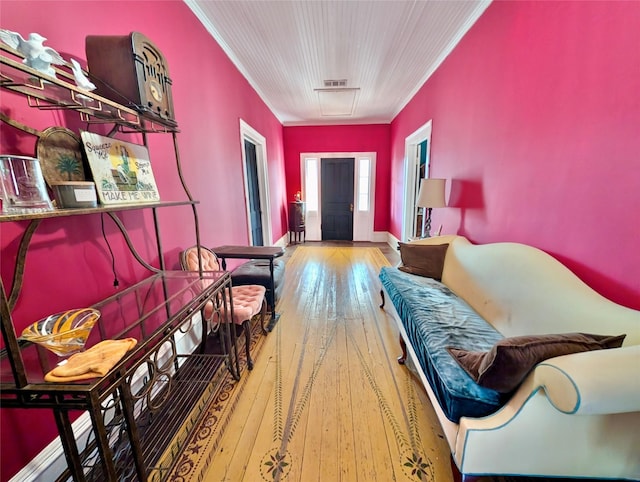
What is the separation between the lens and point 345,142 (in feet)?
19.7

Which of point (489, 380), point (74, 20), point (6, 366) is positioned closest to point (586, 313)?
point (489, 380)

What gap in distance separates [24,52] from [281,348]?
7.13 ft

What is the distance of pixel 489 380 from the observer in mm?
976

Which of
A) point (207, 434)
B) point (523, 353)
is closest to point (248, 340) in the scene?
point (207, 434)

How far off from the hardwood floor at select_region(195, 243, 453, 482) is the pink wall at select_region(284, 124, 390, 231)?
4.20 m

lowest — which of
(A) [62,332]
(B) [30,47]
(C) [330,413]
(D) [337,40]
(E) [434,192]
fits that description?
(C) [330,413]

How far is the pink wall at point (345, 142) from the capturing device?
5957 mm

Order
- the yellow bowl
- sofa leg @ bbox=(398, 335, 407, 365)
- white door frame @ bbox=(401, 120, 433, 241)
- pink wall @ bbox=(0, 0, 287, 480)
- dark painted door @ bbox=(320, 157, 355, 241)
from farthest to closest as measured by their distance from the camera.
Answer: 1. dark painted door @ bbox=(320, 157, 355, 241)
2. white door frame @ bbox=(401, 120, 433, 241)
3. sofa leg @ bbox=(398, 335, 407, 365)
4. pink wall @ bbox=(0, 0, 287, 480)
5. the yellow bowl

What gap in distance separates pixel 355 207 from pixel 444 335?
5.01 meters

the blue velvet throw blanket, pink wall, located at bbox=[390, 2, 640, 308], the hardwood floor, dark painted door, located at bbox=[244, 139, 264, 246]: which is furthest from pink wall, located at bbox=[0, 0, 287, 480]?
pink wall, located at bbox=[390, 2, 640, 308]

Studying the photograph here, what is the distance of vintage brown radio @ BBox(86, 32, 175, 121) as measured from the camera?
1166 millimetres

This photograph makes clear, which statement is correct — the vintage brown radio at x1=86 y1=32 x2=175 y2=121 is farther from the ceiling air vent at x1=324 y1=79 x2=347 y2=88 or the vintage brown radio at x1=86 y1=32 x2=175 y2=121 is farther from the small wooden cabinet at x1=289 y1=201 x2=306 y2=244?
the small wooden cabinet at x1=289 y1=201 x2=306 y2=244

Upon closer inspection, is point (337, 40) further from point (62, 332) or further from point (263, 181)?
point (62, 332)

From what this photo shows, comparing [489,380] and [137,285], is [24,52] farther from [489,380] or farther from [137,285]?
[489,380]
